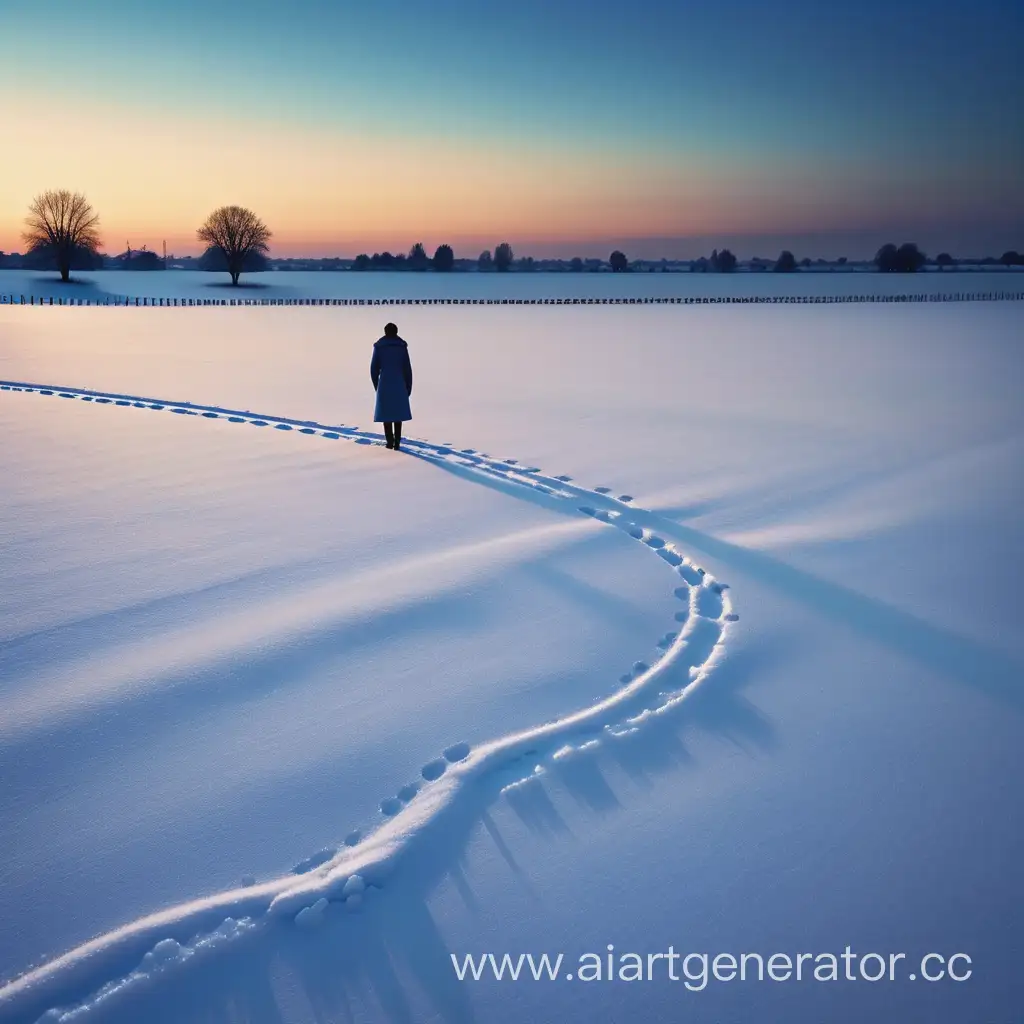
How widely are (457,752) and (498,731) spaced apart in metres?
0.26

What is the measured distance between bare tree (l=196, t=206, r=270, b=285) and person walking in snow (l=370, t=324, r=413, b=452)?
3216 inches

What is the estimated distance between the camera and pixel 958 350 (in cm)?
2267

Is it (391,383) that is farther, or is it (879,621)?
(391,383)

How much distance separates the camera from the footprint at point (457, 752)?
3.68 m

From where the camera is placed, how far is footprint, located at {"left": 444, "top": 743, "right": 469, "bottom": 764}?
3682 mm

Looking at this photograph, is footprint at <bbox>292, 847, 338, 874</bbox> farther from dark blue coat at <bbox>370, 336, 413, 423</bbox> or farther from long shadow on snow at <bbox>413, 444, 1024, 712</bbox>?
dark blue coat at <bbox>370, 336, 413, 423</bbox>

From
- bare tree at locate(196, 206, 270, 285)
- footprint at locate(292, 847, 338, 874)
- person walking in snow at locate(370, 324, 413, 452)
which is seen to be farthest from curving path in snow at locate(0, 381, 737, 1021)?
bare tree at locate(196, 206, 270, 285)

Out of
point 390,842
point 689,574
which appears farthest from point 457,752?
point 689,574

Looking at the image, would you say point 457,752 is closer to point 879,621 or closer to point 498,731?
point 498,731

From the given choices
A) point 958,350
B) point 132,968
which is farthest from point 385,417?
point 958,350

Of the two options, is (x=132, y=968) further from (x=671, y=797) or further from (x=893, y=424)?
(x=893, y=424)

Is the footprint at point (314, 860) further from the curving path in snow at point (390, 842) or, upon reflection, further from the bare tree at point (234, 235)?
the bare tree at point (234, 235)

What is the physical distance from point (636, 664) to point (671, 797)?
1.20 metres

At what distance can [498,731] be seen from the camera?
12.8 feet
